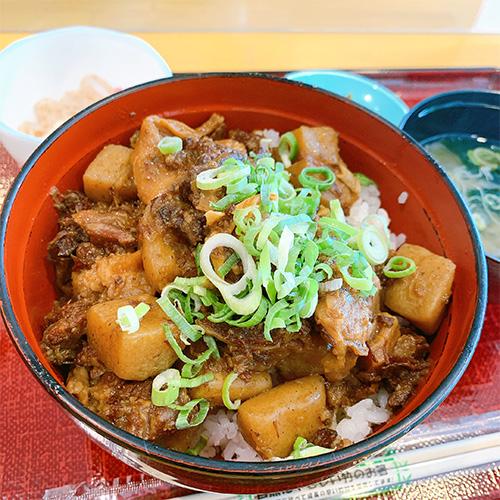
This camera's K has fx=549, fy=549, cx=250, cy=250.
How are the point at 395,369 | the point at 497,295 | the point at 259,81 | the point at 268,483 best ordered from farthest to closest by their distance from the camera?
the point at 497,295, the point at 259,81, the point at 395,369, the point at 268,483

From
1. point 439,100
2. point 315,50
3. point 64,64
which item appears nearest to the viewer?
point 439,100

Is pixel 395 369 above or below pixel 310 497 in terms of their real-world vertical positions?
above

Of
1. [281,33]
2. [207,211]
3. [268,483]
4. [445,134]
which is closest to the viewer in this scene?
[268,483]

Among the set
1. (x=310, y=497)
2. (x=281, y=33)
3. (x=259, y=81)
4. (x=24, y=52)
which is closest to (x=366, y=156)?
(x=259, y=81)

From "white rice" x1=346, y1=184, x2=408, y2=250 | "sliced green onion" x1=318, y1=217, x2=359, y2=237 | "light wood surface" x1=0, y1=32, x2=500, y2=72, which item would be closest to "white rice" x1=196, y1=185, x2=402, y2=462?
"sliced green onion" x1=318, y1=217, x2=359, y2=237

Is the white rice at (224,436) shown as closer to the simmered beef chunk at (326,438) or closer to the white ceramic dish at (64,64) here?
the simmered beef chunk at (326,438)

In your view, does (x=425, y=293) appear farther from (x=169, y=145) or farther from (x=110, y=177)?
(x=110, y=177)

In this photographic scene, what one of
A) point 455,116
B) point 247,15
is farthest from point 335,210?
point 247,15

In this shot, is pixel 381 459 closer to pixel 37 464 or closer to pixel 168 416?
pixel 168 416
